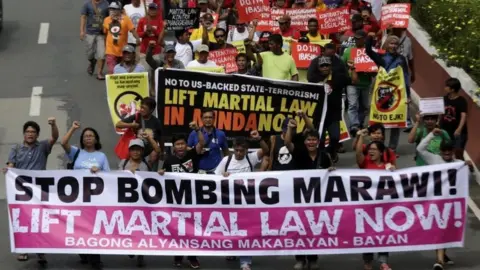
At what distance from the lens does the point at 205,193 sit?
16.0 meters

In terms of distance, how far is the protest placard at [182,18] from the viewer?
23281mm

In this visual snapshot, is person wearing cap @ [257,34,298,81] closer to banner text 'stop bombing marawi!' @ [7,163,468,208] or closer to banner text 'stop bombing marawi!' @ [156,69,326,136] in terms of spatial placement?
banner text 'stop bombing marawi!' @ [156,69,326,136]

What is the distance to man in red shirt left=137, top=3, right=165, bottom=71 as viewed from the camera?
2295cm

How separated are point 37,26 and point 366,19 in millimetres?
8264

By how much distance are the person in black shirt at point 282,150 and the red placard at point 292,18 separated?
17.7 feet

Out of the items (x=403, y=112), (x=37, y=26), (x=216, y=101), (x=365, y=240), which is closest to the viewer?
(x=365, y=240)

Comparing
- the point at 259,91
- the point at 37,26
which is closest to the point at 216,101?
the point at 259,91

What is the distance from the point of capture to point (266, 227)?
16.0 metres

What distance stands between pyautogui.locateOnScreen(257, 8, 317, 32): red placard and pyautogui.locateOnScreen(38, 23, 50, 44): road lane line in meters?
6.16

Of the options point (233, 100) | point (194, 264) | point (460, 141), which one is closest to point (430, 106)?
point (460, 141)

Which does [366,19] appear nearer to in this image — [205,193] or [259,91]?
[259,91]

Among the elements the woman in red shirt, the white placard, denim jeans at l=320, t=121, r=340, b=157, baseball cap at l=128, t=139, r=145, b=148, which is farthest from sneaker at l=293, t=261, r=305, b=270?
denim jeans at l=320, t=121, r=340, b=157

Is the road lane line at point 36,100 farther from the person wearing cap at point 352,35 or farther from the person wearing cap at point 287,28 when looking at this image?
the person wearing cap at point 352,35

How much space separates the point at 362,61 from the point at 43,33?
9240 millimetres
